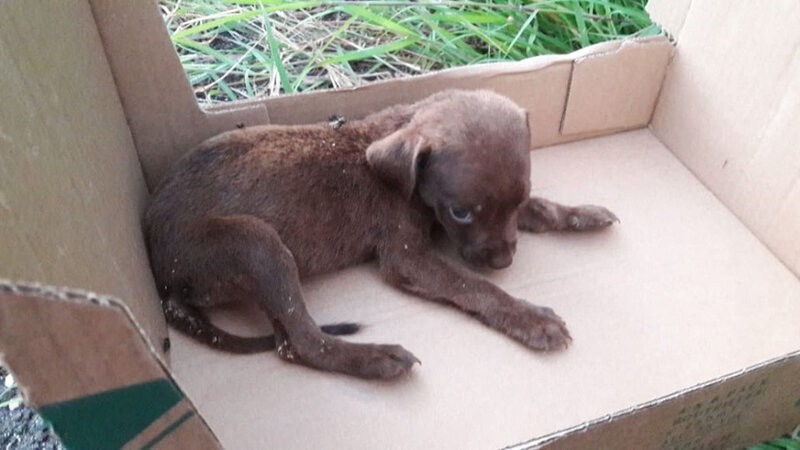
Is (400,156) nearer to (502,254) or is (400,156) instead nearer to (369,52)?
(502,254)

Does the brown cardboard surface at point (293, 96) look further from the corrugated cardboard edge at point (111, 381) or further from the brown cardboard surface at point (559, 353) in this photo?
the corrugated cardboard edge at point (111, 381)

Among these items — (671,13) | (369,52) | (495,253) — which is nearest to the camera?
(495,253)

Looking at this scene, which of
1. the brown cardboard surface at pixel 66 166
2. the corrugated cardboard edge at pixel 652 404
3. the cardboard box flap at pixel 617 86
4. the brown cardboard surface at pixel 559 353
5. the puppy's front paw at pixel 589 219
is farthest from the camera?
the cardboard box flap at pixel 617 86

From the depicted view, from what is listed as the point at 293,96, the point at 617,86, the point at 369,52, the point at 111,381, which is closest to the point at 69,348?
the point at 111,381

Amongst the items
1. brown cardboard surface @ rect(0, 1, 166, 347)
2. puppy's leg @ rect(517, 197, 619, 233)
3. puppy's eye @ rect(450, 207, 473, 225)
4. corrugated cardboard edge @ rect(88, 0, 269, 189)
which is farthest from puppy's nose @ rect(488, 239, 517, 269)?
brown cardboard surface @ rect(0, 1, 166, 347)

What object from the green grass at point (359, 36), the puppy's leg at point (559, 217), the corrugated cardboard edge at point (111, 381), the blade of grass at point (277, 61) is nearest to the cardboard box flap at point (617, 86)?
the green grass at point (359, 36)

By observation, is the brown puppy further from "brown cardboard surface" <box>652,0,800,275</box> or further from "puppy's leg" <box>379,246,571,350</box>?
"brown cardboard surface" <box>652,0,800,275</box>

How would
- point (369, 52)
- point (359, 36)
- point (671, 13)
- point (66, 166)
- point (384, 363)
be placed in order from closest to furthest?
point (66, 166), point (384, 363), point (671, 13), point (369, 52), point (359, 36)
